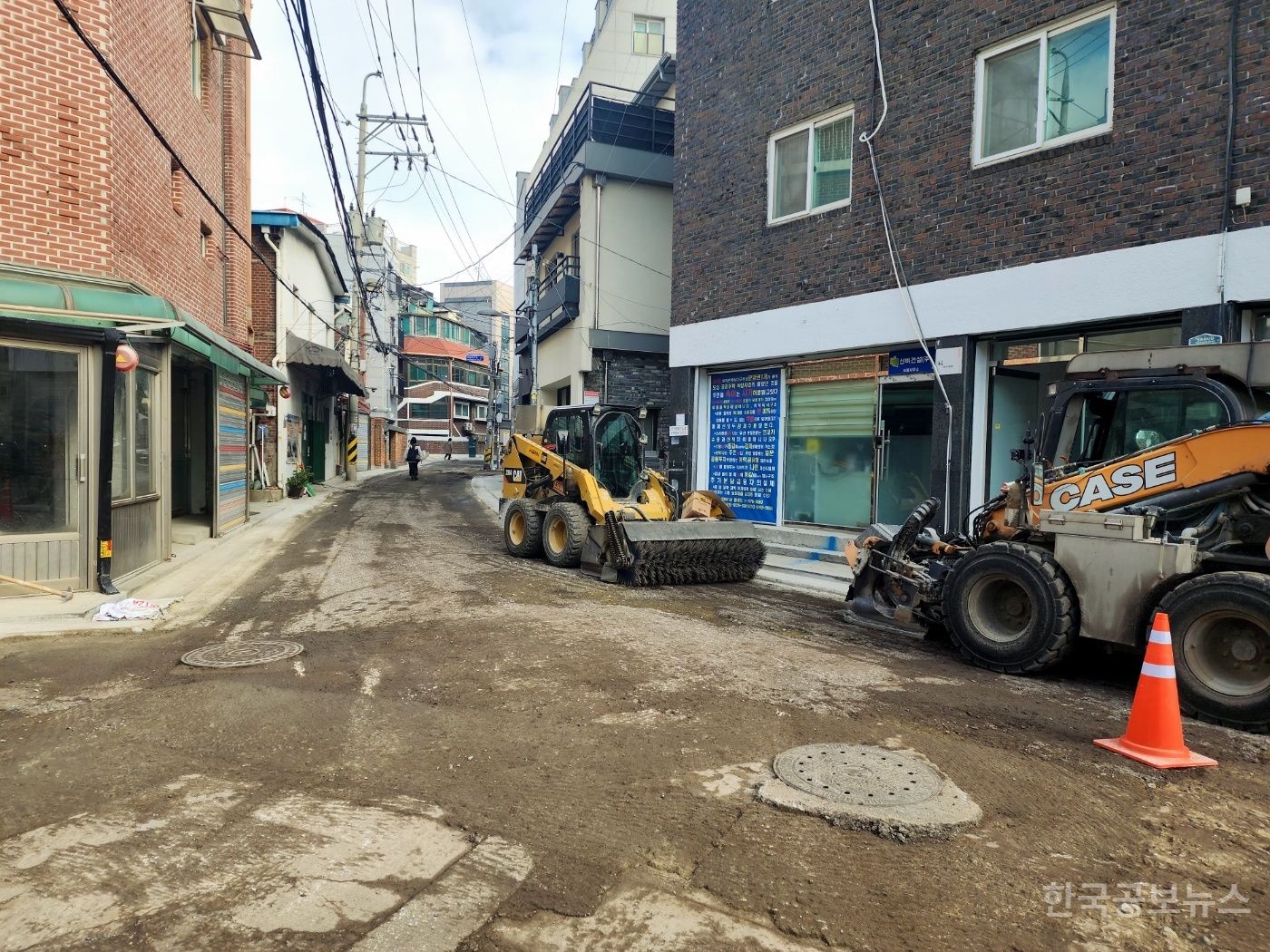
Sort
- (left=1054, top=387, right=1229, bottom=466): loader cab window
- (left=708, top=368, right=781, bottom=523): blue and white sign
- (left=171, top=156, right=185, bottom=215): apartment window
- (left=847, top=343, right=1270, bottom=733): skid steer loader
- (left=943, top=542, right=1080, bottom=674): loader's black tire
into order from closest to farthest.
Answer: (left=847, top=343, right=1270, bottom=733): skid steer loader, (left=943, top=542, right=1080, bottom=674): loader's black tire, (left=1054, top=387, right=1229, bottom=466): loader cab window, (left=171, top=156, right=185, bottom=215): apartment window, (left=708, top=368, right=781, bottom=523): blue and white sign

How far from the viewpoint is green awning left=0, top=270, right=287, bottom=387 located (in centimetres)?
779

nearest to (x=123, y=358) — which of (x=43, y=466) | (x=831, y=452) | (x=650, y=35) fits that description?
(x=43, y=466)

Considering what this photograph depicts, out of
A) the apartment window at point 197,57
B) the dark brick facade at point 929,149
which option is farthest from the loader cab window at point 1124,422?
the apartment window at point 197,57

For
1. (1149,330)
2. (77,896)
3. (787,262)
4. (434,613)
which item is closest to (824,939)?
(77,896)

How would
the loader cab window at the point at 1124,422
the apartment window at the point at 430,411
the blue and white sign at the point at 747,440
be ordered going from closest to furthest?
the loader cab window at the point at 1124,422
the blue and white sign at the point at 747,440
the apartment window at the point at 430,411

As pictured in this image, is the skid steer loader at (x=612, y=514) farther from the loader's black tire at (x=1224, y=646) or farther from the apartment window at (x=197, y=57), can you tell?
the apartment window at (x=197, y=57)

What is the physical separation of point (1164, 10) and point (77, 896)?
39.1 feet

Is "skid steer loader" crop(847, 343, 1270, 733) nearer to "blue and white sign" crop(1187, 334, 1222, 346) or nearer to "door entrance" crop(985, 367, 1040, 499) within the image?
"blue and white sign" crop(1187, 334, 1222, 346)

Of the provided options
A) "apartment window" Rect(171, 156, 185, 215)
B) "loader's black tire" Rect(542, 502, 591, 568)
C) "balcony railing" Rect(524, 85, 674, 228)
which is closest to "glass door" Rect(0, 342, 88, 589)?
"apartment window" Rect(171, 156, 185, 215)

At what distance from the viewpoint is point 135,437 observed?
970cm

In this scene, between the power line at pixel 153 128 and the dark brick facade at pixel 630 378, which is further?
the dark brick facade at pixel 630 378

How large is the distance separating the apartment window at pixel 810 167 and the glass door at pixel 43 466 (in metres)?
10.3

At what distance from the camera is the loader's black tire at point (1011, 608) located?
5855 millimetres

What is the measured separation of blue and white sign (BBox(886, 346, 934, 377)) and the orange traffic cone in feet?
24.0
